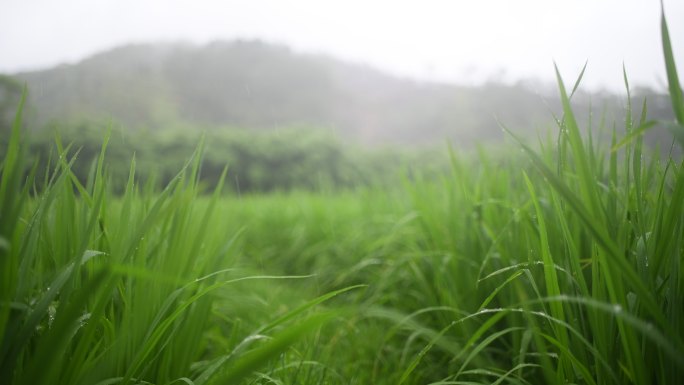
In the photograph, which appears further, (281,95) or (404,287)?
(281,95)

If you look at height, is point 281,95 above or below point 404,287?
above

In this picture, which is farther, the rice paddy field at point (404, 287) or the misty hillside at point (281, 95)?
the misty hillside at point (281, 95)

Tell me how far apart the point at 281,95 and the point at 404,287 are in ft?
47.7

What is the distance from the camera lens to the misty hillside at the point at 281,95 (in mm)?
6207

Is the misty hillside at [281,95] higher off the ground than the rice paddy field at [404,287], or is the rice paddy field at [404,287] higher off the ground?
the misty hillside at [281,95]

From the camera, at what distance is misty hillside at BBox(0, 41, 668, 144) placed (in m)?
6.21

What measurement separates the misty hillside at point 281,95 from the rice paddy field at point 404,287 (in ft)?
7.98

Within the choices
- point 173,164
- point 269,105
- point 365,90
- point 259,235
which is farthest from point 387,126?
point 259,235

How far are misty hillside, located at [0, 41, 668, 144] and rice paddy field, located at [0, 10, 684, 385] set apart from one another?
2431mm

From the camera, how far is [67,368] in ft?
1.86

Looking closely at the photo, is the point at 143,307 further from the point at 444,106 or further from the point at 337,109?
the point at 337,109

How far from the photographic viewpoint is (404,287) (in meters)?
1.72

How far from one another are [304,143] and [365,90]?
4070 millimetres

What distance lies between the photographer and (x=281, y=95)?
15.3 metres
